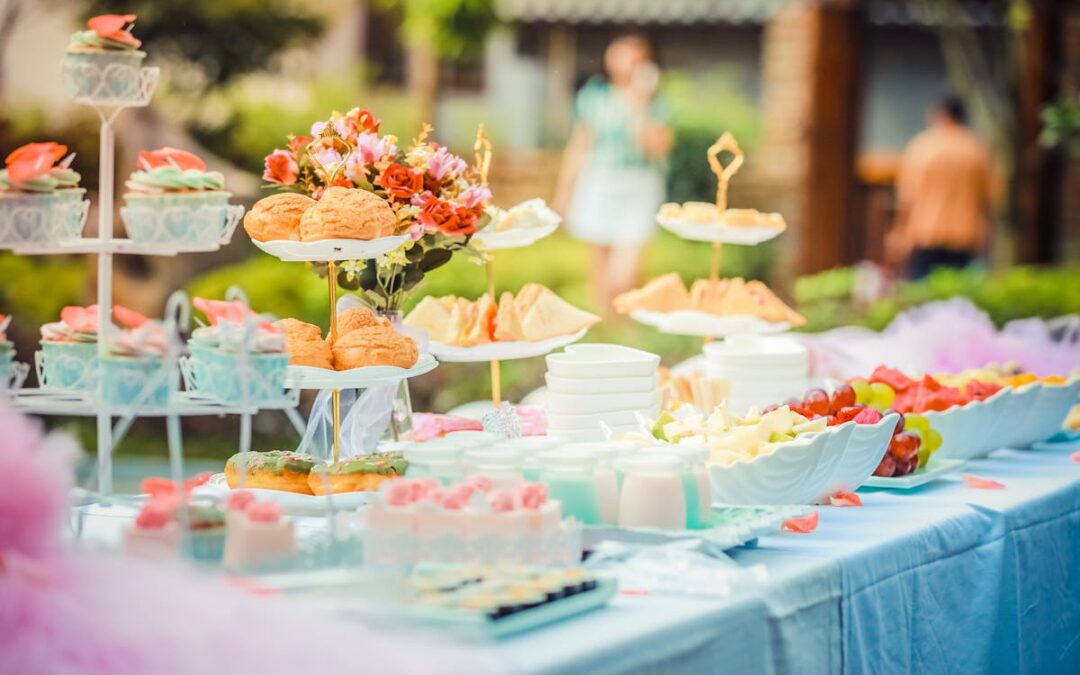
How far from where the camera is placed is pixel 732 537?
8.32 feet

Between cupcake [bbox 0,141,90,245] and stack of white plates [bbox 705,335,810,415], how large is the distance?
1637mm

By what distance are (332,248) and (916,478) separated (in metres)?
1.25

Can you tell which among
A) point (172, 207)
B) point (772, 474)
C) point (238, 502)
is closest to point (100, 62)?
point (172, 207)

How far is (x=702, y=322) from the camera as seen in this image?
3969mm

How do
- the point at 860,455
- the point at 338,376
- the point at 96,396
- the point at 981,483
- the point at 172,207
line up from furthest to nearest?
the point at 981,483 → the point at 860,455 → the point at 338,376 → the point at 172,207 → the point at 96,396

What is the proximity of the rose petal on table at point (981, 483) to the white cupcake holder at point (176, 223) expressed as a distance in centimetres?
162

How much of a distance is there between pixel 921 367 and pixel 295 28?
9.06m

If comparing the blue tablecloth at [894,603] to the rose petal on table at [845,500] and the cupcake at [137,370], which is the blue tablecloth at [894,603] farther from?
the cupcake at [137,370]

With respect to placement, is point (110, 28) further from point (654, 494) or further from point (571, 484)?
point (654, 494)

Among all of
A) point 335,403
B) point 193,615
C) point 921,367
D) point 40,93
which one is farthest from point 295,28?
point 193,615

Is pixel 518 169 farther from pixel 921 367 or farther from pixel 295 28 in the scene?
pixel 921 367

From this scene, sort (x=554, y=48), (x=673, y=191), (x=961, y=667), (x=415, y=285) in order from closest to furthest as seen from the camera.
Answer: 1. (x=961, y=667)
2. (x=415, y=285)
3. (x=673, y=191)
4. (x=554, y=48)

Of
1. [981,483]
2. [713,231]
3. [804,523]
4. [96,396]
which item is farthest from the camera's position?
[713,231]

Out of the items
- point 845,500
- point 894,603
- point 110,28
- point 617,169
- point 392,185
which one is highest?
point 110,28
